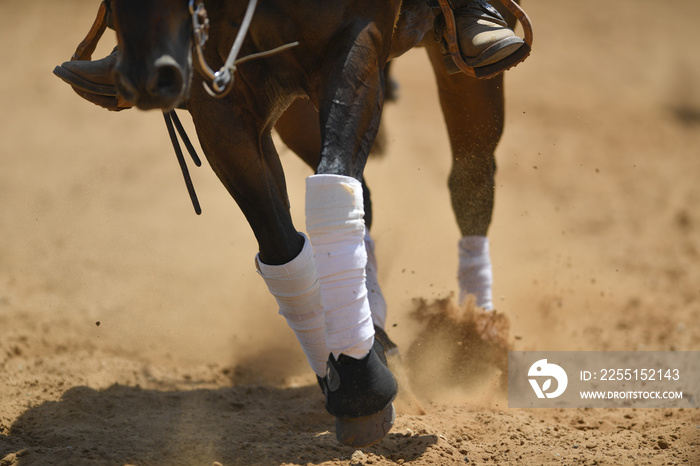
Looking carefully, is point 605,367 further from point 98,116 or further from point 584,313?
point 98,116

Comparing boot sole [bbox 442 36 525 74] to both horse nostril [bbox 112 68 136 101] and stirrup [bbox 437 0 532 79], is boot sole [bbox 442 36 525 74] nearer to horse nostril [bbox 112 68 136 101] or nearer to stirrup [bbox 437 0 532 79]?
stirrup [bbox 437 0 532 79]

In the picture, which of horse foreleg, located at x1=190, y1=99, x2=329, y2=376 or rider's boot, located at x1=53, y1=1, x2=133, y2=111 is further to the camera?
rider's boot, located at x1=53, y1=1, x2=133, y2=111

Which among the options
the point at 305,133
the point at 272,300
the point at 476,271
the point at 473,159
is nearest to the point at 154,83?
the point at 305,133

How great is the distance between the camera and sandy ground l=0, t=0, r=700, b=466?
360 cm

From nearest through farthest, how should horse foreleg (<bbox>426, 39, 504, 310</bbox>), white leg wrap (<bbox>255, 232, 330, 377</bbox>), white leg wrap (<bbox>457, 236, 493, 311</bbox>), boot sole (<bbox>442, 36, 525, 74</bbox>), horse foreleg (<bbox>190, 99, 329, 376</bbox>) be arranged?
horse foreleg (<bbox>190, 99, 329, 376</bbox>) < white leg wrap (<bbox>255, 232, 330, 377</bbox>) < boot sole (<bbox>442, 36, 525, 74</bbox>) < horse foreleg (<bbox>426, 39, 504, 310</bbox>) < white leg wrap (<bbox>457, 236, 493, 311</bbox>)

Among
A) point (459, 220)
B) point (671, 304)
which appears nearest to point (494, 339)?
point (459, 220)

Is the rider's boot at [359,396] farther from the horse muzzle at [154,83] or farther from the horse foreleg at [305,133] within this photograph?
the horse foreleg at [305,133]

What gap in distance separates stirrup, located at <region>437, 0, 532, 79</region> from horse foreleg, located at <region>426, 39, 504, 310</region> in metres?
0.91

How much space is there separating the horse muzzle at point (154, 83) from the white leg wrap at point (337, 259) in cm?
55

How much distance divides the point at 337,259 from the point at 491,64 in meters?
1.41

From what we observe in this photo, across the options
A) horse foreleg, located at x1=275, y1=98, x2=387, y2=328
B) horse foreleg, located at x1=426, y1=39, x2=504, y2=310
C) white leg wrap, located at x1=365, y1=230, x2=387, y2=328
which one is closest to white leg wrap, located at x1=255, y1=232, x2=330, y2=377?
white leg wrap, located at x1=365, y1=230, x2=387, y2=328

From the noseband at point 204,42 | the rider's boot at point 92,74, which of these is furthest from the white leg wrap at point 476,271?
the noseband at point 204,42

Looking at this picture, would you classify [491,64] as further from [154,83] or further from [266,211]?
[154,83]

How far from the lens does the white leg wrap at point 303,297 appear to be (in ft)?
10.7
